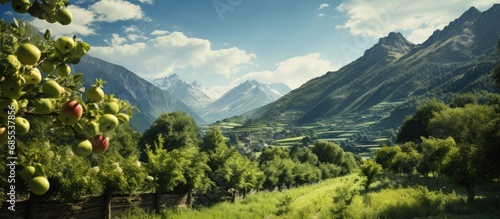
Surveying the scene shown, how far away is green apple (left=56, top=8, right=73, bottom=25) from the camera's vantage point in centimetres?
229

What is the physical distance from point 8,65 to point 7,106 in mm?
275

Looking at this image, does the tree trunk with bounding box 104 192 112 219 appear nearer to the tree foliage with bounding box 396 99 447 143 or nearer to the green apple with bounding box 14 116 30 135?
the green apple with bounding box 14 116 30 135

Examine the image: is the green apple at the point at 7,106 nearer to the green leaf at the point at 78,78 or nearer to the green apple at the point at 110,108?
the green leaf at the point at 78,78

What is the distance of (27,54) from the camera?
1.99 meters

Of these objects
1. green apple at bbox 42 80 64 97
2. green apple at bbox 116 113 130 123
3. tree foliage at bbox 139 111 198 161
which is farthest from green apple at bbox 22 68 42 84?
tree foliage at bbox 139 111 198 161

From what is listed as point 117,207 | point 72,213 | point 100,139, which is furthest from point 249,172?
point 100,139

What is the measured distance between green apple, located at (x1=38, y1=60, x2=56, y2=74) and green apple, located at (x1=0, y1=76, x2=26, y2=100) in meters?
0.25

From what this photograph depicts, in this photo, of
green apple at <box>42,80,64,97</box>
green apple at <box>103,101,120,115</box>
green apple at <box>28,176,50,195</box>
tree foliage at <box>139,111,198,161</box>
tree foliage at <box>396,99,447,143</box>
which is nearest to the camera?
green apple at <box>42,80,64,97</box>

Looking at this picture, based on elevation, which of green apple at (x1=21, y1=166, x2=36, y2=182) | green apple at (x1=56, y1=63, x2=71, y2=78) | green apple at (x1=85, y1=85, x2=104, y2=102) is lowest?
green apple at (x1=21, y1=166, x2=36, y2=182)

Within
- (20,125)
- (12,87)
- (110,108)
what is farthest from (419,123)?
(12,87)

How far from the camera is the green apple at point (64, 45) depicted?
210 cm

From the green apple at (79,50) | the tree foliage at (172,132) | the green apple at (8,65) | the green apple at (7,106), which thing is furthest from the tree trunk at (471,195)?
the tree foliage at (172,132)

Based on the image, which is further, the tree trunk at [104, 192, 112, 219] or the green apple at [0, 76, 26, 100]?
the tree trunk at [104, 192, 112, 219]

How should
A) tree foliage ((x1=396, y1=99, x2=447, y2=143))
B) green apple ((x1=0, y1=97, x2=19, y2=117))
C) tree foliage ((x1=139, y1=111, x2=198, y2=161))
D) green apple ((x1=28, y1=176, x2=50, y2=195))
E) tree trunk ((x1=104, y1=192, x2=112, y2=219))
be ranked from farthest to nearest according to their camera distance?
tree foliage ((x1=396, y1=99, x2=447, y2=143)) → tree foliage ((x1=139, y1=111, x2=198, y2=161)) → tree trunk ((x1=104, y1=192, x2=112, y2=219)) → green apple ((x1=28, y1=176, x2=50, y2=195)) → green apple ((x1=0, y1=97, x2=19, y2=117))
